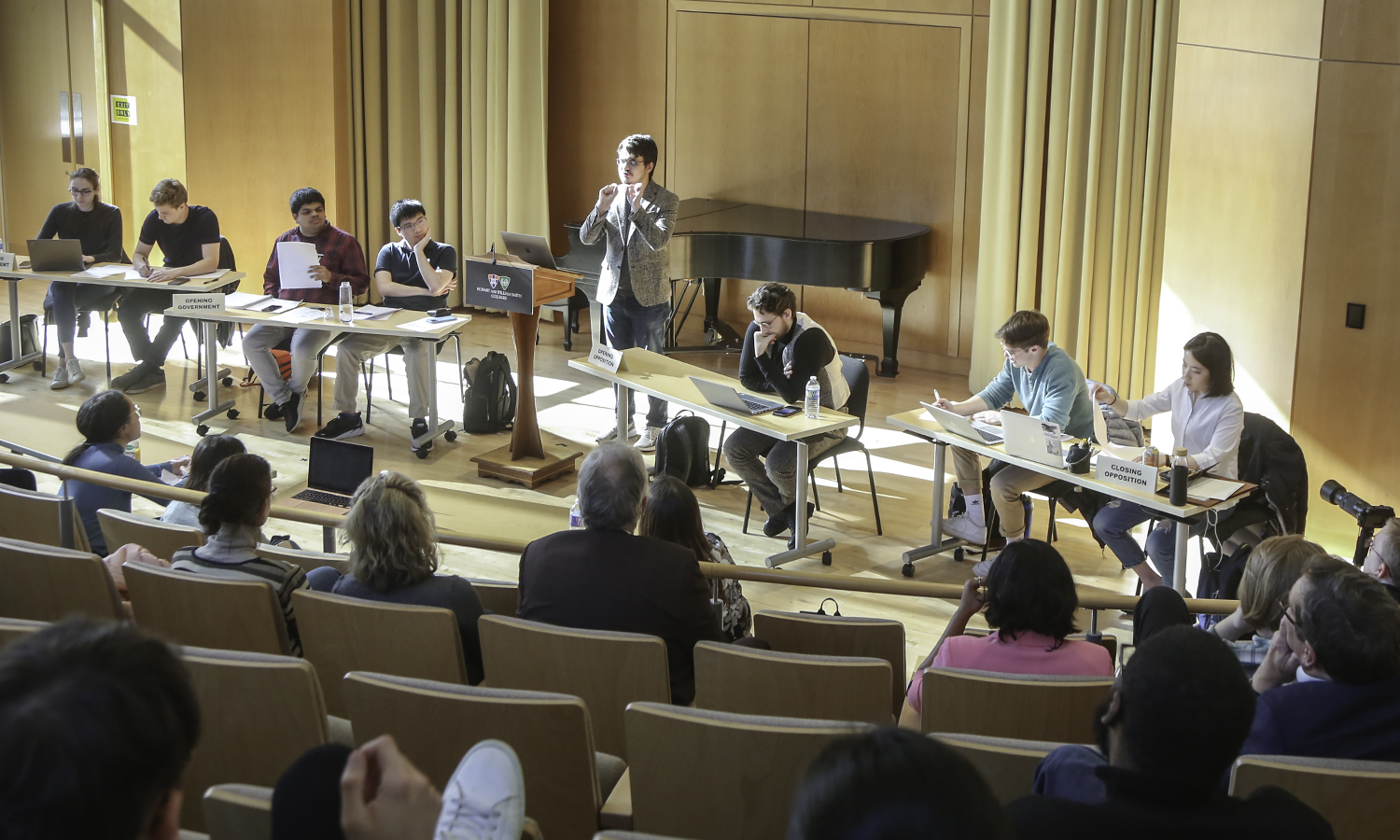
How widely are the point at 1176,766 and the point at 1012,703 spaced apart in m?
0.83

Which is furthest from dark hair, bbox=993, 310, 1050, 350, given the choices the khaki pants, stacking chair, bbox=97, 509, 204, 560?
stacking chair, bbox=97, 509, 204, 560

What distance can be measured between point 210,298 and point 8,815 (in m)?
6.24

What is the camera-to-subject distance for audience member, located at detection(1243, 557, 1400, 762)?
2.29 metres

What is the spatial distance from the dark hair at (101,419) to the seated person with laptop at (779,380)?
2.45 metres

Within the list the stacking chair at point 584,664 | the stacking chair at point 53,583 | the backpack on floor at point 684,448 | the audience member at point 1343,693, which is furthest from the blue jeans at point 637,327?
the audience member at point 1343,693

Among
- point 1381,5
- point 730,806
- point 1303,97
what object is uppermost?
point 1381,5

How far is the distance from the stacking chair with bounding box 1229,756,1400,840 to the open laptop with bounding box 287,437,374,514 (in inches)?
126

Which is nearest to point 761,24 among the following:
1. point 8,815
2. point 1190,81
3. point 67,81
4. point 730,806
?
point 1190,81

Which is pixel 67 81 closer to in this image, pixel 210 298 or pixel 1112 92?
pixel 210 298

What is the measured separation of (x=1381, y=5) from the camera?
16.6 ft

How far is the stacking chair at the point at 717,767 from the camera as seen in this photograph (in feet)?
6.93

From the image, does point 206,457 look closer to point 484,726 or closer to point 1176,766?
point 484,726

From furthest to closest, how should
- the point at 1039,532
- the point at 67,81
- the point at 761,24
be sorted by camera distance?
the point at 67,81, the point at 761,24, the point at 1039,532

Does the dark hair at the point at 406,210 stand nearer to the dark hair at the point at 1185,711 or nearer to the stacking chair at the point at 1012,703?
the stacking chair at the point at 1012,703
